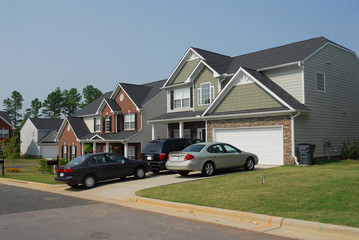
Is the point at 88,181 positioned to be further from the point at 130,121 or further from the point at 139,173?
the point at 130,121

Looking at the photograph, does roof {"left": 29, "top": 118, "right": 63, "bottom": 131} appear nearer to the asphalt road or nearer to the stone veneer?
the stone veneer

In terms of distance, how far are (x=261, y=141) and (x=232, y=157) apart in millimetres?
4566

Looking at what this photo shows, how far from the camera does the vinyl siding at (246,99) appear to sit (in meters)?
20.0

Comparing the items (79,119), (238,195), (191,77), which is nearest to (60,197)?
(238,195)

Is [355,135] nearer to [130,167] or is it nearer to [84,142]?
[130,167]

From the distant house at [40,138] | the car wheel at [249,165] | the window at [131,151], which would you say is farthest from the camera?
the distant house at [40,138]

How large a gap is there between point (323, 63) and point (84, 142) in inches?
1095

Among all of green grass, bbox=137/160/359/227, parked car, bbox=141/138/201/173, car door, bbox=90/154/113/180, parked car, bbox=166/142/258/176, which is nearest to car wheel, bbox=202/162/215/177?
parked car, bbox=166/142/258/176

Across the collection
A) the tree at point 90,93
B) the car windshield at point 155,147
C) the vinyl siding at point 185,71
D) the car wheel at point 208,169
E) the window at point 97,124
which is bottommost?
the car wheel at point 208,169

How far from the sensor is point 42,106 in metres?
94.4

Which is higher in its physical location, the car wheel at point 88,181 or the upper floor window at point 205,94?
the upper floor window at point 205,94

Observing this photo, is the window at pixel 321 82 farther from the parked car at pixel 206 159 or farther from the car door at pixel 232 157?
the car door at pixel 232 157

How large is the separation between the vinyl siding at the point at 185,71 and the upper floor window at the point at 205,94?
2.04m

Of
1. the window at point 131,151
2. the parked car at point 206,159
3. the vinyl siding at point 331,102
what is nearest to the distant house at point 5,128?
the window at point 131,151
